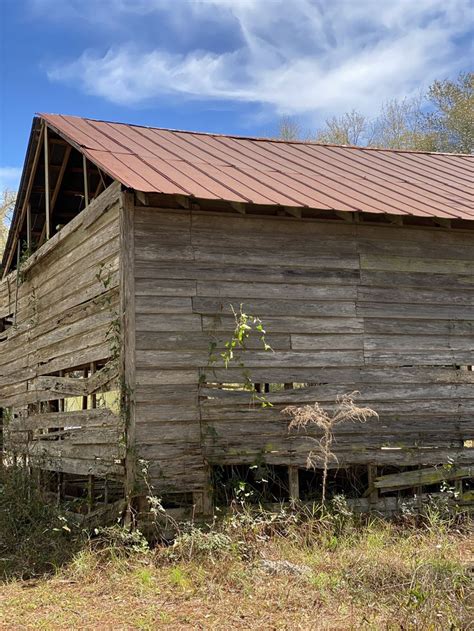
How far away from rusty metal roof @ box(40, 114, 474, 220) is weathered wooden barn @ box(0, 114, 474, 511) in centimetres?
6

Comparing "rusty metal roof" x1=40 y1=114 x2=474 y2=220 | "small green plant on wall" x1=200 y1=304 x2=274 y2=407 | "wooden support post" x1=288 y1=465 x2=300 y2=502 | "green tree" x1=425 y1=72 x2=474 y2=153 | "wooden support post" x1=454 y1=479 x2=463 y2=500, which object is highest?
"green tree" x1=425 y1=72 x2=474 y2=153

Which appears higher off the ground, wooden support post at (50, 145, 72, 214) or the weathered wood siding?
wooden support post at (50, 145, 72, 214)

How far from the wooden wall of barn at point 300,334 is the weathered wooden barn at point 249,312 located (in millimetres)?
19

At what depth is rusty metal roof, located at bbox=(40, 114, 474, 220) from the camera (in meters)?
9.31

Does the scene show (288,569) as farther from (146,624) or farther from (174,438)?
(174,438)

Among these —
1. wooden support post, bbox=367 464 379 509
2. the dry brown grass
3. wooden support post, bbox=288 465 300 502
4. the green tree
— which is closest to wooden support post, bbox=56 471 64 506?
the dry brown grass

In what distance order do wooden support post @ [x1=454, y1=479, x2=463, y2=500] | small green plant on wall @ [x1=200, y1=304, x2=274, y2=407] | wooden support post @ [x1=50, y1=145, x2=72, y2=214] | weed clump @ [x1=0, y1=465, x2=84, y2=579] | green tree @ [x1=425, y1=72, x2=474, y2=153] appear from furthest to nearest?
green tree @ [x1=425, y1=72, x2=474, y2=153]
wooden support post @ [x1=50, y1=145, x2=72, y2=214]
wooden support post @ [x1=454, y1=479, x2=463, y2=500]
small green plant on wall @ [x1=200, y1=304, x2=274, y2=407]
weed clump @ [x1=0, y1=465, x2=84, y2=579]

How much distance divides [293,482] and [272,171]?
474cm

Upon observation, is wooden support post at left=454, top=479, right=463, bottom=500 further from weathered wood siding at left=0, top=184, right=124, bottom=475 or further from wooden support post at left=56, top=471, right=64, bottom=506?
wooden support post at left=56, top=471, right=64, bottom=506

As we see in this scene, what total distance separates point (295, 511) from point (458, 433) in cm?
272

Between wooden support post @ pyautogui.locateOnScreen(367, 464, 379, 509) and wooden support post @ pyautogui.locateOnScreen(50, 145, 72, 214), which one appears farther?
wooden support post @ pyautogui.locateOnScreen(50, 145, 72, 214)

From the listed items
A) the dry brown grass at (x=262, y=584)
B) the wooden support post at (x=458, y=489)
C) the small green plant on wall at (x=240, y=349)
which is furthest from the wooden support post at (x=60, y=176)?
the wooden support post at (x=458, y=489)

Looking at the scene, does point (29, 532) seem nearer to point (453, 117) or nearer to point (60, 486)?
point (60, 486)

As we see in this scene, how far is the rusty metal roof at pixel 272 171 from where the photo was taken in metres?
9.31
